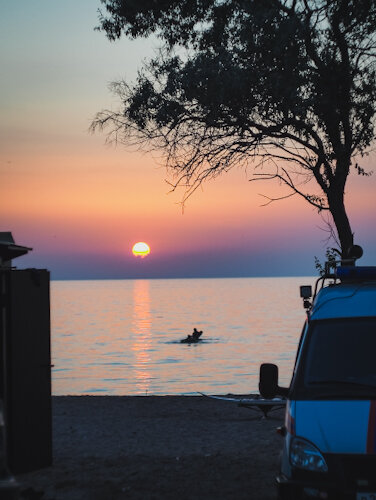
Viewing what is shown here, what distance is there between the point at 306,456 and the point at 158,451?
568cm

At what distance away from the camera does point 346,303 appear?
7.67m

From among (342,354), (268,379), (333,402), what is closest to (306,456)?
(333,402)

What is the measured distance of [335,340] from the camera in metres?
7.41

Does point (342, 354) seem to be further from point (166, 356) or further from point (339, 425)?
point (166, 356)

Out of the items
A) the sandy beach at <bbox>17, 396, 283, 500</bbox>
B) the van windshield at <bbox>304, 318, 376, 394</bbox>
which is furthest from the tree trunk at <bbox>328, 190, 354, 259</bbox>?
the van windshield at <bbox>304, 318, 376, 394</bbox>

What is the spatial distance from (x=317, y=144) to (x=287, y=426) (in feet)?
32.1

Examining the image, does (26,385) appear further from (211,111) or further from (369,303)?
(211,111)

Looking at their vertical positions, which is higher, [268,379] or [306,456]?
→ [268,379]

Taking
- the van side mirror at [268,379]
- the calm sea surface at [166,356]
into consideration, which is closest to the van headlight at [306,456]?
the van side mirror at [268,379]

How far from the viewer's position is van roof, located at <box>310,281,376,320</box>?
7570 mm

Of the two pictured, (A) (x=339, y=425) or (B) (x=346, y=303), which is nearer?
(A) (x=339, y=425)

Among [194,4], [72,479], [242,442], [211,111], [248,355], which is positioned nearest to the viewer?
[72,479]

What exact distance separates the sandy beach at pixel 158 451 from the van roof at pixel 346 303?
2.54 metres

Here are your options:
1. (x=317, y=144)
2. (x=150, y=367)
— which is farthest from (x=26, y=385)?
(x=150, y=367)
